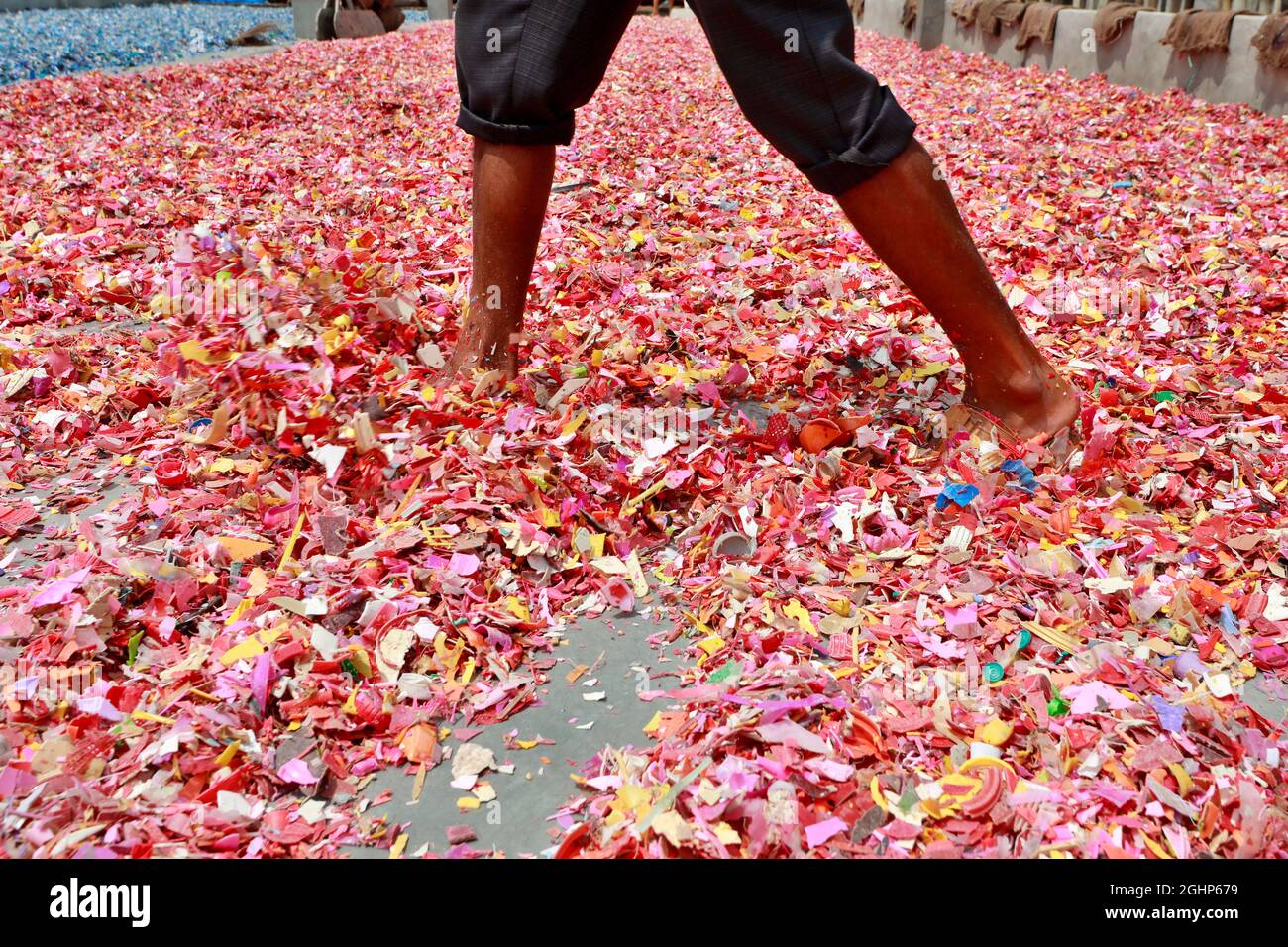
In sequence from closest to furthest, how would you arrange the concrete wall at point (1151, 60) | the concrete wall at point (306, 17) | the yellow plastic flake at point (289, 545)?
the yellow plastic flake at point (289, 545) → the concrete wall at point (1151, 60) → the concrete wall at point (306, 17)

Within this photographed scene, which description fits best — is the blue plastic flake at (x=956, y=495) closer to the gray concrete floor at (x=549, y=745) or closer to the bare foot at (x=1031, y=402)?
the bare foot at (x=1031, y=402)

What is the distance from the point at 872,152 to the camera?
1.69 metres

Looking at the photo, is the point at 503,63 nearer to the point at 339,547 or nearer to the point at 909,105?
the point at 339,547

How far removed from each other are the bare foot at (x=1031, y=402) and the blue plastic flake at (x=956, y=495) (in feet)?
0.73

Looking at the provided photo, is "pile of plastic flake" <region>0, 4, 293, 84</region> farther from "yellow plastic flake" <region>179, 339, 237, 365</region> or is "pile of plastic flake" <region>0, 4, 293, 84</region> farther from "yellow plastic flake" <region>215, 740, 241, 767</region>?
"yellow plastic flake" <region>215, 740, 241, 767</region>

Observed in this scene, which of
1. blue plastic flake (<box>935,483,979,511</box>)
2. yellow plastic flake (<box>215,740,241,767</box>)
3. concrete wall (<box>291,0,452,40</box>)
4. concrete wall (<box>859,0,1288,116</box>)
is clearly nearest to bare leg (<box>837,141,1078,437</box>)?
blue plastic flake (<box>935,483,979,511</box>)

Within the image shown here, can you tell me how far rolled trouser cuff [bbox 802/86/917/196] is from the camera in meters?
1.69

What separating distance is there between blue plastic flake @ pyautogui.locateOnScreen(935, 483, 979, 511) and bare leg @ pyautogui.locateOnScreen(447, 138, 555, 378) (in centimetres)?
91

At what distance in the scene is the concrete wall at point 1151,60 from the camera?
5.92m

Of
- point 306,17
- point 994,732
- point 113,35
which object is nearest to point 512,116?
point 994,732

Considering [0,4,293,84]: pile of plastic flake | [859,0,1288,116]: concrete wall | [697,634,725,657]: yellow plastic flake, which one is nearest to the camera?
[697,634,725,657]: yellow plastic flake

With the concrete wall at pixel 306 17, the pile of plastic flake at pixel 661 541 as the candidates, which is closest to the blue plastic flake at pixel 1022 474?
the pile of plastic flake at pixel 661 541

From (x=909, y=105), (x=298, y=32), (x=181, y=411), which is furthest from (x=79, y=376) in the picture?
(x=298, y=32)

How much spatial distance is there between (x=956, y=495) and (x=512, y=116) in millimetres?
1084
